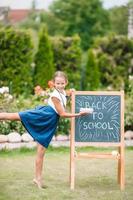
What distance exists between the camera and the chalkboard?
7.81 meters

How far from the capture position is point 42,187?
7711 millimetres

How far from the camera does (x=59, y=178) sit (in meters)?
8.45

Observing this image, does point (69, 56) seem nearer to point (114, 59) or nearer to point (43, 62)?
point (43, 62)

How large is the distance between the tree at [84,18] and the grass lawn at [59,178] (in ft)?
123

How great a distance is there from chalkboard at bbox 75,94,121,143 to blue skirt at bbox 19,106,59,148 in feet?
1.13

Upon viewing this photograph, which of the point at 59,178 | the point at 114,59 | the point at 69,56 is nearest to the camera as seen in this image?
the point at 59,178

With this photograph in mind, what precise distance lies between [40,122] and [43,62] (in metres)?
9.81

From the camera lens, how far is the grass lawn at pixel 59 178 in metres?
7.30

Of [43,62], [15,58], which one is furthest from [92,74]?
[15,58]

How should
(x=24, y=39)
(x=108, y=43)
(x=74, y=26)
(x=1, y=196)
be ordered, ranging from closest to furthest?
(x=1, y=196)
(x=24, y=39)
(x=108, y=43)
(x=74, y=26)

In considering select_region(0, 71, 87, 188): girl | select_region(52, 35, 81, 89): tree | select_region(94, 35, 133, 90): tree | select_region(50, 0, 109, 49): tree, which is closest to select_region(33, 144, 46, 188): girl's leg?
select_region(0, 71, 87, 188): girl

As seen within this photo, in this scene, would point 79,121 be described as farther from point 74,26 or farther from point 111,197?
point 74,26

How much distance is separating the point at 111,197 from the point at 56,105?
128cm

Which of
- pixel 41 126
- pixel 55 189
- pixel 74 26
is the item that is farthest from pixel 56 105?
pixel 74 26
